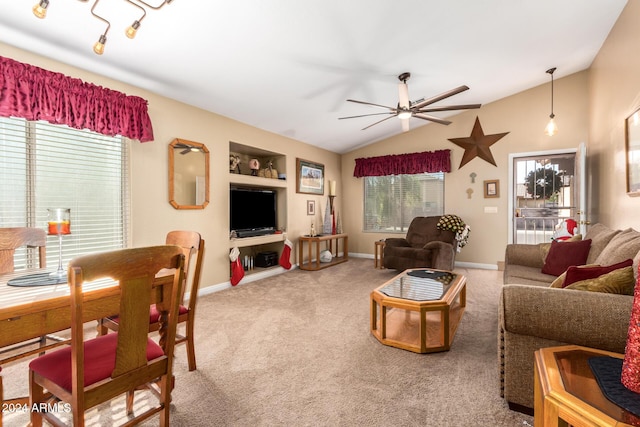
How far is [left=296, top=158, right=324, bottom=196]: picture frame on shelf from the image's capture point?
5662mm

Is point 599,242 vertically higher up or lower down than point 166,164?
lower down

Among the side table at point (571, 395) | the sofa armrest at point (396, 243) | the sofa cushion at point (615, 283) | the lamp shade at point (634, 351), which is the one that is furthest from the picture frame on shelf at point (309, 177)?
the lamp shade at point (634, 351)

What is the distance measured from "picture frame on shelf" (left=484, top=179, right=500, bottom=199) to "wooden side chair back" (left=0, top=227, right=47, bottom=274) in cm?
600

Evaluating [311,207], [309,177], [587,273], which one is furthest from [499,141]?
[587,273]

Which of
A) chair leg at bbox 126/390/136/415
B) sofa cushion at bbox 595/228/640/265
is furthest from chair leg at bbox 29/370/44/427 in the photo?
sofa cushion at bbox 595/228/640/265

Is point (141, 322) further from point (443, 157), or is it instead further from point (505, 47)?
point (443, 157)

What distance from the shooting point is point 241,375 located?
200 centimetres

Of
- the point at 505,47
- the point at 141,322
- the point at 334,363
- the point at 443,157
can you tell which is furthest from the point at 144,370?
the point at 443,157

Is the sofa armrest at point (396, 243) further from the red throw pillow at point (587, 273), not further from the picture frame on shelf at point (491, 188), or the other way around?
the red throw pillow at point (587, 273)

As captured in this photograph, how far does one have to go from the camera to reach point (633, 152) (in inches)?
107

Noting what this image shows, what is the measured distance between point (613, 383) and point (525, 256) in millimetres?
2804

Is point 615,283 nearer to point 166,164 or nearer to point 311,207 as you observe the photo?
point 166,164

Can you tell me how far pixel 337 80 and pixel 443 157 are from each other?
120 inches

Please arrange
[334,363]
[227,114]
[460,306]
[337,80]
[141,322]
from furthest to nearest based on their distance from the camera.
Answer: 1. [227,114]
2. [337,80]
3. [460,306]
4. [334,363]
5. [141,322]
